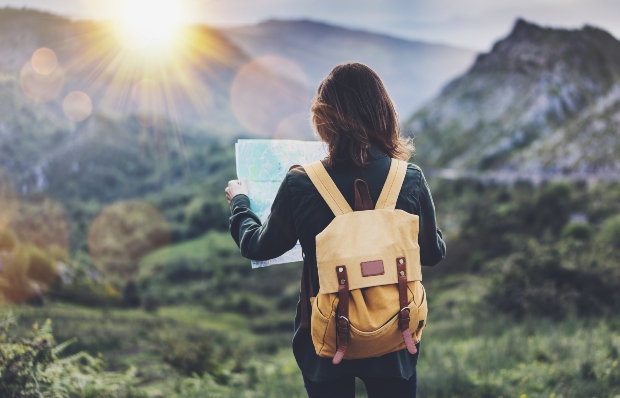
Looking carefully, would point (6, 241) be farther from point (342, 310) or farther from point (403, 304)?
point (403, 304)

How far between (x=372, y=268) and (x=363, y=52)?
161 m

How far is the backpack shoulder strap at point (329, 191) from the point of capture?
1756mm

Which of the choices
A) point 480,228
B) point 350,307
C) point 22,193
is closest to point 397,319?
point 350,307

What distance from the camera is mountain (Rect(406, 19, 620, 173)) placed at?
117 ft

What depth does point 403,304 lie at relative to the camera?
1.78m

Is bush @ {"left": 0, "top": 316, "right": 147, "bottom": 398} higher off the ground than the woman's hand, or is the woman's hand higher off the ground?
the woman's hand

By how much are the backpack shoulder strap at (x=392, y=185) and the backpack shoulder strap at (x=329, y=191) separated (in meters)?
0.15

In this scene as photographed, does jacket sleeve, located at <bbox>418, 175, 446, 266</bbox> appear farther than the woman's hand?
No

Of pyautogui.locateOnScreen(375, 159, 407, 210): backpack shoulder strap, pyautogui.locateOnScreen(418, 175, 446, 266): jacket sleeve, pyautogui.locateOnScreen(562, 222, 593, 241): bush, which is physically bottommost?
pyautogui.locateOnScreen(562, 222, 593, 241): bush

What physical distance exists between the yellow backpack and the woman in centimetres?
6

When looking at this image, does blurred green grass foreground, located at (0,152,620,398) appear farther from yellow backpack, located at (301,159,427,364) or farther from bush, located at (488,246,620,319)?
yellow backpack, located at (301,159,427,364)

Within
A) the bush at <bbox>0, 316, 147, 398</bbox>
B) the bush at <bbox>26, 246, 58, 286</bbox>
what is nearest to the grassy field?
the bush at <bbox>0, 316, 147, 398</bbox>

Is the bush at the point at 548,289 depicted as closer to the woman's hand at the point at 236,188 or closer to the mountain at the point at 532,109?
the woman's hand at the point at 236,188

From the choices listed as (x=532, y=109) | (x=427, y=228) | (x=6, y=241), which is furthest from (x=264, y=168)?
(x=532, y=109)
